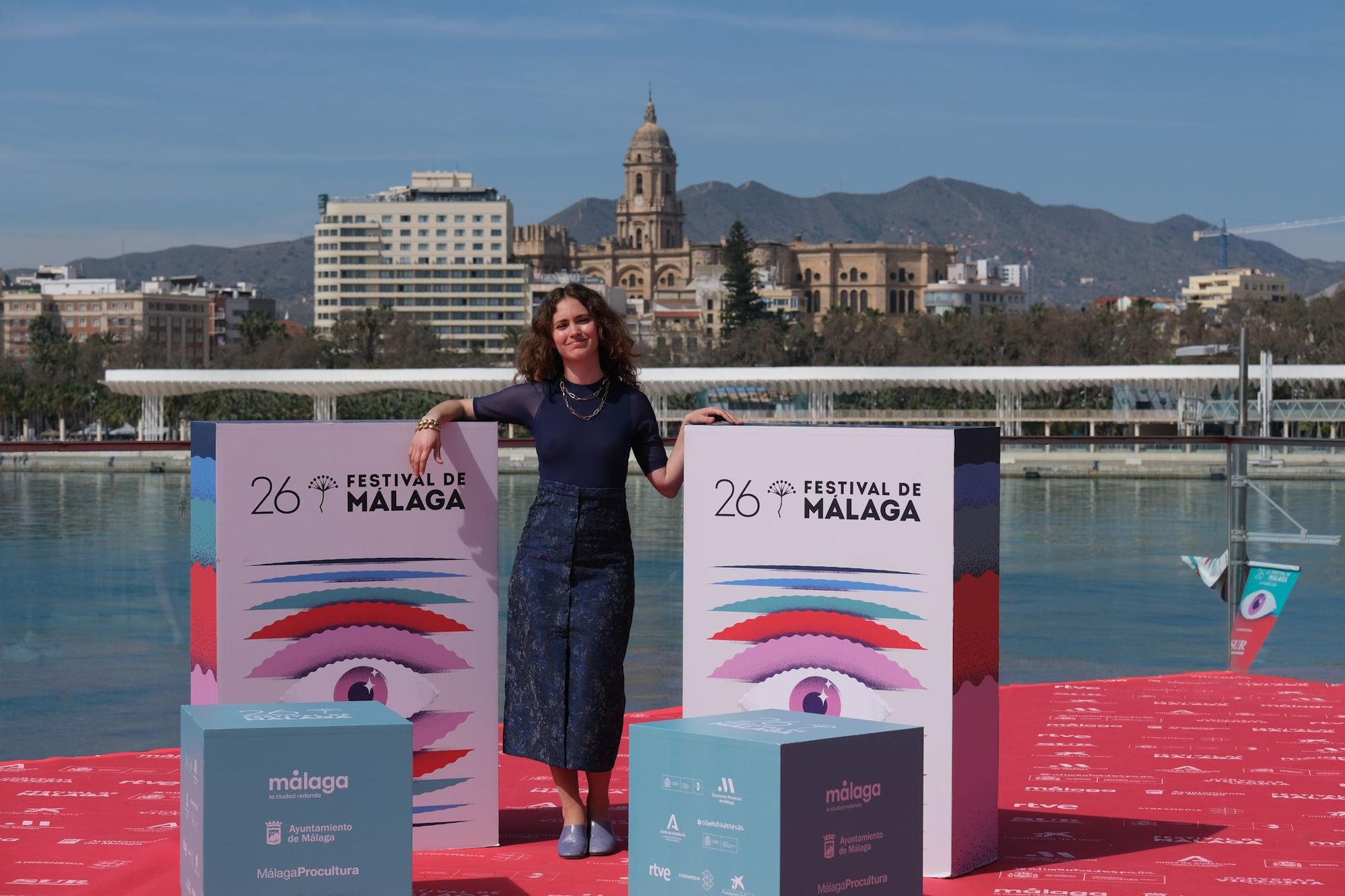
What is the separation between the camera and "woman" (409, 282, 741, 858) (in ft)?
10.3

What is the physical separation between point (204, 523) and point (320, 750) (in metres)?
0.82

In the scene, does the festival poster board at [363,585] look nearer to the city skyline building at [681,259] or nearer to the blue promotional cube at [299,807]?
the blue promotional cube at [299,807]

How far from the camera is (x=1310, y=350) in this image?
236ft

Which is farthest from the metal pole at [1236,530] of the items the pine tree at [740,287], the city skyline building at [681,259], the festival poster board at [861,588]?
the city skyline building at [681,259]

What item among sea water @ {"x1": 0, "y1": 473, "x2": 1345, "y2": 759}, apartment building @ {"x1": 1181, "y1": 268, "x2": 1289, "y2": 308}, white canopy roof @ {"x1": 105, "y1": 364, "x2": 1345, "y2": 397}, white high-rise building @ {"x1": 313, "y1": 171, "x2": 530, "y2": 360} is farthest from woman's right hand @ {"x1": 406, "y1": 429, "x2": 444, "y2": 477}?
apartment building @ {"x1": 1181, "y1": 268, "x2": 1289, "y2": 308}

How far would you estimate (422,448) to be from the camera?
3168 mm

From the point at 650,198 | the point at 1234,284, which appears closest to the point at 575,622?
the point at 650,198

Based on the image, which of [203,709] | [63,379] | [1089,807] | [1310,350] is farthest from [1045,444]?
[63,379]

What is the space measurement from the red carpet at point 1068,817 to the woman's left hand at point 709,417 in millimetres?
829

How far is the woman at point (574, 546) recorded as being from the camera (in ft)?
10.3

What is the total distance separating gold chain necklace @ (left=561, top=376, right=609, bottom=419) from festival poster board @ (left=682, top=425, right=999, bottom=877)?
7.7 inches

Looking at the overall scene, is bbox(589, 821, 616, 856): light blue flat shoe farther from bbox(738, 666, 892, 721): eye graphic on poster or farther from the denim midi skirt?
bbox(738, 666, 892, 721): eye graphic on poster

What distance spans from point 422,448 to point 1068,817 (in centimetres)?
156

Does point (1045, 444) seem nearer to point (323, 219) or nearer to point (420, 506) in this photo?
point (420, 506)
